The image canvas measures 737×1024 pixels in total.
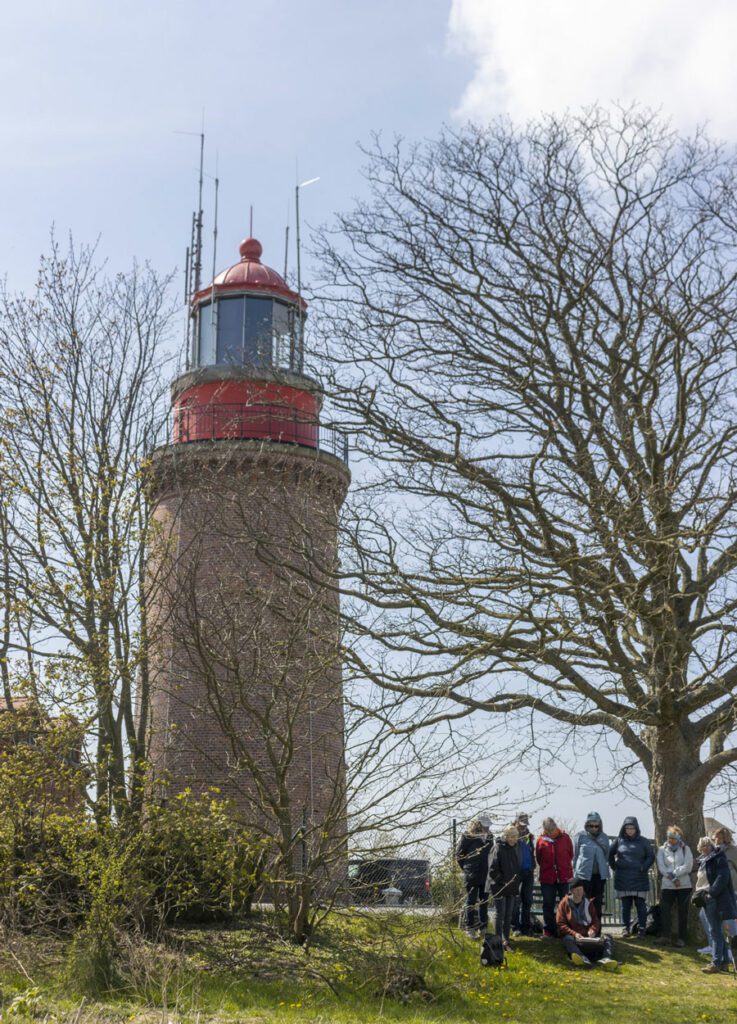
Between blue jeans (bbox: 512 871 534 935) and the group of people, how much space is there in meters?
0.01

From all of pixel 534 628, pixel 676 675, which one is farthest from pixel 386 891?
pixel 676 675

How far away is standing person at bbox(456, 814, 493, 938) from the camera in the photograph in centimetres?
1293

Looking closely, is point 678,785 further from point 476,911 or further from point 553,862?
point 476,911

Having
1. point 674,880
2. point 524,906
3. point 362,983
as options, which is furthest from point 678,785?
point 362,983

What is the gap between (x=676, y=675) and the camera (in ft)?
47.7

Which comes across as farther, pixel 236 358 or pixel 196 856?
pixel 236 358

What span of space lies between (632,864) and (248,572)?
6210mm

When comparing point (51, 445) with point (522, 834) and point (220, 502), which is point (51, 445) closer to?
point (220, 502)

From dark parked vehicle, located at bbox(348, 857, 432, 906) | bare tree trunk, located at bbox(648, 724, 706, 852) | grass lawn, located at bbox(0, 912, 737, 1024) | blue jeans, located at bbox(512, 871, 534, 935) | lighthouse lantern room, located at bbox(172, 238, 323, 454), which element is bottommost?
grass lawn, located at bbox(0, 912, 737, 1024)

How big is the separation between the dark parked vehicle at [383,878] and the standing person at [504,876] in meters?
0.76

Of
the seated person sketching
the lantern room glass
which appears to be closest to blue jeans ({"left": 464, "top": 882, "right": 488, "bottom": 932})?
the seated person sketching

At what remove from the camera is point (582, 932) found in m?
13.2

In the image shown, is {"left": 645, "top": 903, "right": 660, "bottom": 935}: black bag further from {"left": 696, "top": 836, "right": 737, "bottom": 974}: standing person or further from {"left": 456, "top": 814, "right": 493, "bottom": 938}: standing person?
{"left": 456, "top": 814, "right": 493, "bottom": 938}: standing person

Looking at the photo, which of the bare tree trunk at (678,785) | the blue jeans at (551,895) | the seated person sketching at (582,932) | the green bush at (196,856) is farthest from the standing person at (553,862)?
the green bush at (196,856)
